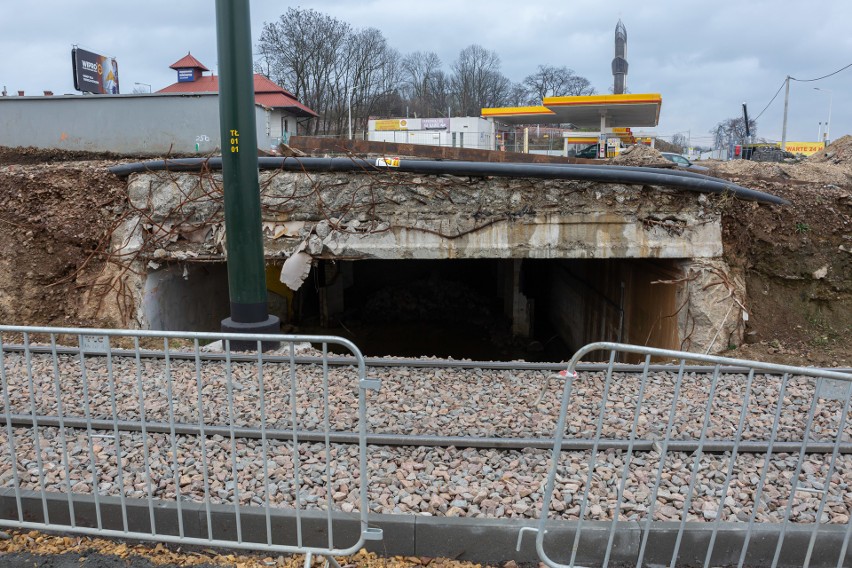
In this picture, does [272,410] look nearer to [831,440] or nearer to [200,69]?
[831,440]

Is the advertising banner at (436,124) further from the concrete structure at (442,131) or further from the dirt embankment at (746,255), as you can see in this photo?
the dirt embankment at (746,255)

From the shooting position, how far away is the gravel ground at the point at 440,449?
3.58m

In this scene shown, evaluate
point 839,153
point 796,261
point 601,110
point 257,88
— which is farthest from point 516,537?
point 257,88

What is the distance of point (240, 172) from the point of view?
6207 mm

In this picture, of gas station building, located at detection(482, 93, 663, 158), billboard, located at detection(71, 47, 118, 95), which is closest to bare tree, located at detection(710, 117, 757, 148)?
gas station building, located at detection(482, 93, 663, 158)

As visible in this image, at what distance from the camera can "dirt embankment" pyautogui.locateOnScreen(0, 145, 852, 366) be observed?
793 centimetres

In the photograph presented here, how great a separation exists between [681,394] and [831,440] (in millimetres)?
1199

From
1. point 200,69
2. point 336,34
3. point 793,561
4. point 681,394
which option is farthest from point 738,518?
point 336,34

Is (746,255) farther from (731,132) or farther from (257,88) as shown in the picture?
(731,132)

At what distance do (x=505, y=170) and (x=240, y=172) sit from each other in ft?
11.4

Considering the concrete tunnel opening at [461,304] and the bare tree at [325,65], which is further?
the bare tree at [325,65]

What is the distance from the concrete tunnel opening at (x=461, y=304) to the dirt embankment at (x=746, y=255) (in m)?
0.95

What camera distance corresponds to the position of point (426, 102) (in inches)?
2447

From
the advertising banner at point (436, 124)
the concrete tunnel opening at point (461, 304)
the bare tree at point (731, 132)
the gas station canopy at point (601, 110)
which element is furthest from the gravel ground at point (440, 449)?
the bare tree at point (731, 132)
